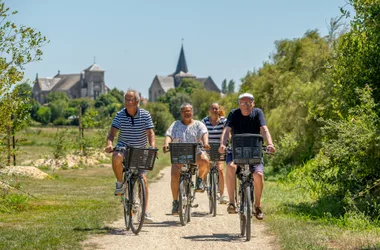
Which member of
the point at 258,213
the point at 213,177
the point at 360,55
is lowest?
the point at 258,213

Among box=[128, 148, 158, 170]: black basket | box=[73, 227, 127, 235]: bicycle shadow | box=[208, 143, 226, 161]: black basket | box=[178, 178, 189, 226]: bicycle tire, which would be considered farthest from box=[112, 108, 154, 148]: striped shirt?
box=[208, 143, 226, 161]: black basket

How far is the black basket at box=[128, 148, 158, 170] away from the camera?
1085cm

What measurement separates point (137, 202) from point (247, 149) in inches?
84.9

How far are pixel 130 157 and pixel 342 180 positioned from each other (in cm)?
481

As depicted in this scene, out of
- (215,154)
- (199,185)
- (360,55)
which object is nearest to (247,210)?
(199,185)

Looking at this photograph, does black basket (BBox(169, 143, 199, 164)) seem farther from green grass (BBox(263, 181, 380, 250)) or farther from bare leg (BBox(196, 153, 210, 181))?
green grass (BBox(263, 181, 380, 250))

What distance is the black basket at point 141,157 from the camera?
1085 centimetres

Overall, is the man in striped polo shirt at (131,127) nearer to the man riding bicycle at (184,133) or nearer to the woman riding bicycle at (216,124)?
the man riding bicycle at (184,133)

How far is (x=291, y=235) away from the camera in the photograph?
10.4 meters

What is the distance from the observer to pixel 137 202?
36.8ft

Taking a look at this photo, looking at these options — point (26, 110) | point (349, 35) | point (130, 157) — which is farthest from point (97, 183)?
point (130, 157)

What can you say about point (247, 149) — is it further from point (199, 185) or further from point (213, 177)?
point (213, 177)

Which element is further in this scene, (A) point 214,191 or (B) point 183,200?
(A) point 214,191

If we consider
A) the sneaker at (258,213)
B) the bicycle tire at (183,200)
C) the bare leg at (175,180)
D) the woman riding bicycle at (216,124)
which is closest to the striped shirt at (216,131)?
the woman riding bicycle at (216,124)
